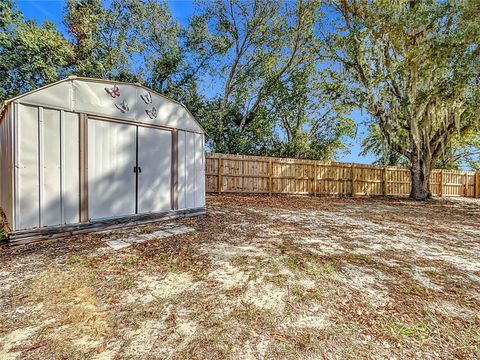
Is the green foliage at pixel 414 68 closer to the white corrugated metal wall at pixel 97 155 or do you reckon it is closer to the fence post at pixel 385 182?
the fence post at pixel 385 182

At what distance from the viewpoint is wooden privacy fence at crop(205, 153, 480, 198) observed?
9.28m

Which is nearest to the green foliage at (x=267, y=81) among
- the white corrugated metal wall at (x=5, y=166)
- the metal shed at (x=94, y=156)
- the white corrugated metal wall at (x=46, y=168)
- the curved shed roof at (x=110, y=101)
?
the curved shed roof at (x=110, y=101)

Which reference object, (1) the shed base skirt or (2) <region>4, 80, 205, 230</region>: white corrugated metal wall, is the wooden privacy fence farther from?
(1) the shed base skirt

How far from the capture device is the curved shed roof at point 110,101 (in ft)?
11.2

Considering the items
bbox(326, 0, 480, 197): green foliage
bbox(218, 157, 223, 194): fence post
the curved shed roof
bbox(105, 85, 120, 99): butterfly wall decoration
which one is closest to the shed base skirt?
the curved shed roof

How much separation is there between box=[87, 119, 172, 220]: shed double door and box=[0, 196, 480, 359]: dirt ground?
722mm

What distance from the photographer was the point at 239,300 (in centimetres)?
197

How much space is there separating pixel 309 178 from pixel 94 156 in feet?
29.4

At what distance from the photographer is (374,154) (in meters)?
16.4

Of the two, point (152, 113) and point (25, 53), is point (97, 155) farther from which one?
point (25, 53)

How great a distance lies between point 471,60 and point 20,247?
1170 cm

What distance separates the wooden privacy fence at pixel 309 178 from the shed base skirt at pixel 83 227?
4321 millimetres

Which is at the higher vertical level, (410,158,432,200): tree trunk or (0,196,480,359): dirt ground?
(410,158,432,200): tree trunk

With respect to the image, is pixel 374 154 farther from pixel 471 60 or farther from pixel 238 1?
pixel 238 1
